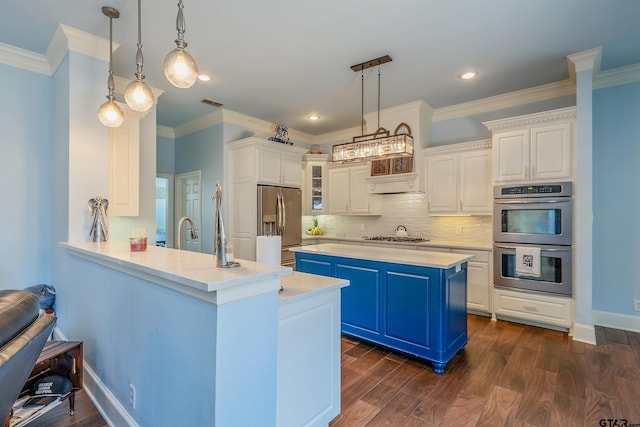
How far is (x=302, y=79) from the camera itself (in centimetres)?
368

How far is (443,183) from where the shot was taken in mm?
4484

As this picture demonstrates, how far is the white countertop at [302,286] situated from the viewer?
4.98 ft

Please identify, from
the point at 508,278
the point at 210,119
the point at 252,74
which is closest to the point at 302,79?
the point at 252,74

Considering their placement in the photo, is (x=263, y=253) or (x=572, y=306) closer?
(x=263, y=253)

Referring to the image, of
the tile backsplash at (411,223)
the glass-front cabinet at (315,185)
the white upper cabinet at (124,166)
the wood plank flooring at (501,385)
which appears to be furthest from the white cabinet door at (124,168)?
the tile backsplash at (411,223)

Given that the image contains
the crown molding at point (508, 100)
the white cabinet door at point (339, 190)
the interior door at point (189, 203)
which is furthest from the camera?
the white cabinet door at point (339, 190)

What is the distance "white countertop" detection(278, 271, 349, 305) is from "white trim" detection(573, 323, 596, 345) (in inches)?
116

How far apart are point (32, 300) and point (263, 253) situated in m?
0.92

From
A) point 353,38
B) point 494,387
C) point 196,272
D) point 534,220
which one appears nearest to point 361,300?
point 494,387

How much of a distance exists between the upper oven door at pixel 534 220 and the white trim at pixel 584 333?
86 centimetres

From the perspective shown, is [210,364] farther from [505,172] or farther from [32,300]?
[505,172]

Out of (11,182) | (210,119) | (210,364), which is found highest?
(210,119)

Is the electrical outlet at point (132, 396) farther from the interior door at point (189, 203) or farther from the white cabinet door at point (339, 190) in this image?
the white cabinet door at point (339, 190)

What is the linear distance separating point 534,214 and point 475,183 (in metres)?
0.85
